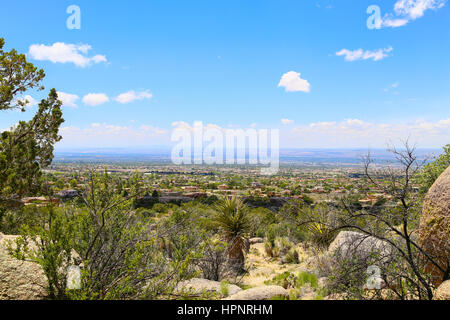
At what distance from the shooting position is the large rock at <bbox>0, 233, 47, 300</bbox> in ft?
14.0

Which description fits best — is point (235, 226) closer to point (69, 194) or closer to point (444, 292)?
point (69, 194)

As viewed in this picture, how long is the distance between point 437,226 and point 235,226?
290 inches

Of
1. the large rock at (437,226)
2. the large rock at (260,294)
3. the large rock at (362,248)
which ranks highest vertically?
the large rock at (437,226)

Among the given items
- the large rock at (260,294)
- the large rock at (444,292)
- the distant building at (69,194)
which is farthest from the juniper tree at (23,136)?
the large rock at (444,292)

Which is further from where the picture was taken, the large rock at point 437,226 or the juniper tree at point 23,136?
the juniper tree at point 23,136

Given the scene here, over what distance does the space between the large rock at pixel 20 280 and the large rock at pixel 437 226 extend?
6.82 metres

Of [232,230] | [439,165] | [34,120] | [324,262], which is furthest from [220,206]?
[439,165]

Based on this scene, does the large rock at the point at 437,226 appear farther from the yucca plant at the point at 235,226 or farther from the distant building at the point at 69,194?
the yucca plant at the point at 235,226

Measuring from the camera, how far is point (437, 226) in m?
4.54

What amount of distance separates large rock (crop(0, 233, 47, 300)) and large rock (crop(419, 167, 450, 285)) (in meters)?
6.82

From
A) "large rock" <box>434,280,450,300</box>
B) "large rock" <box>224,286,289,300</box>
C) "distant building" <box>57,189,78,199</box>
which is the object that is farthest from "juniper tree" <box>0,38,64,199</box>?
"large rock" <box>434,280,450,300</box>

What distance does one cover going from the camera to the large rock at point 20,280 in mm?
4258

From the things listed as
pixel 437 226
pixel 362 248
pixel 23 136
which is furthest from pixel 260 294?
pixel 23 136


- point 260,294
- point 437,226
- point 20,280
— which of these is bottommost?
point 260,294
